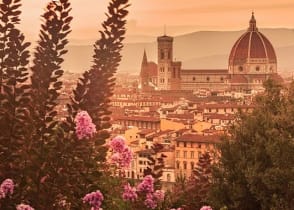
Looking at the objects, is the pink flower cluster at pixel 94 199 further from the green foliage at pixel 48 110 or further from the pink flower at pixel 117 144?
the pink flower at pixel 117 144

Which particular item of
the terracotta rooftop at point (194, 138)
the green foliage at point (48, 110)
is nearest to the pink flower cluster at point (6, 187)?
the green foliage at point (48, 110)

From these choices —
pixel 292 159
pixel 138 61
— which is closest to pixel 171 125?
pixel 292 159

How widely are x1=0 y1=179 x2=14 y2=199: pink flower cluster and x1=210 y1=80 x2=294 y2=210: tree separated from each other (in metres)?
3.06

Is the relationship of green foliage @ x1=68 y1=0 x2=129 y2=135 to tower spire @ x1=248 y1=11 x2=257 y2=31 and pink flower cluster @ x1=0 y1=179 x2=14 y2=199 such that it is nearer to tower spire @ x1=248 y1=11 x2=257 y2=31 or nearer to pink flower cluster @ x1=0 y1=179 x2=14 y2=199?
pink flower cluster @ x1=0 y1=179 x2=14 y2=199

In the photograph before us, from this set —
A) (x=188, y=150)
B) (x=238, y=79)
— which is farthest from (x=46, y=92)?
(x=238, y=79)

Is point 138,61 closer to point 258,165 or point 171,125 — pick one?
point 171,125

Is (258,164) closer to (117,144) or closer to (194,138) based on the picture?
(117,144)

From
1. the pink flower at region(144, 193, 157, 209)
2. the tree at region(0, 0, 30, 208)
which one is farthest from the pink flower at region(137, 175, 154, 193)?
the tree at region(0, 0, 30, 208)

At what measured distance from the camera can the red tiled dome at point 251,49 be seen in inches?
2539

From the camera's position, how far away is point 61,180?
2.11 m

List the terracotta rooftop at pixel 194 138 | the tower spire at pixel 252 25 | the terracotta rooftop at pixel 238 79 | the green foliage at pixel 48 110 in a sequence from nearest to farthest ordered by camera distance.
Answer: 1. the green foliage at pixel 48 110
2. the terracotta rooftop at pixel 194 138
3. the terracotta rooftop at pixel 238 79
4. the tower spire at pixel 252 25

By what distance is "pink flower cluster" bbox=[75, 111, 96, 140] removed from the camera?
2016mm

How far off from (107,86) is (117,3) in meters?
0.29

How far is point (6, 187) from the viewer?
80.4 inches
